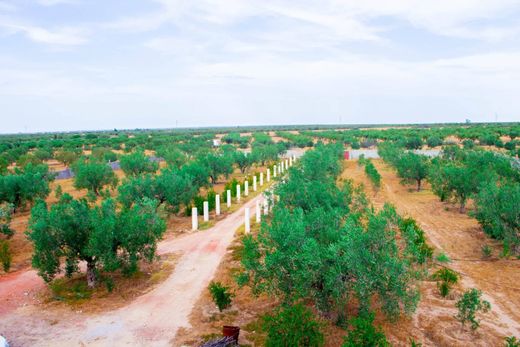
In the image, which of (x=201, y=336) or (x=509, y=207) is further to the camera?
(x=509, y=207)

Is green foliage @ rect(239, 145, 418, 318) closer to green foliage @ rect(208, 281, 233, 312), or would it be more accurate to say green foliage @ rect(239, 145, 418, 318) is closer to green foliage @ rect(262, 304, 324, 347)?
green foliage @ rect(208, 281, 233, 312)

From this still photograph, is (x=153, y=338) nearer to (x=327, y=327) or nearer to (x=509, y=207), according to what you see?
(x=327, y=327)

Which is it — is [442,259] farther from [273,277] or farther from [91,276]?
[91,276]

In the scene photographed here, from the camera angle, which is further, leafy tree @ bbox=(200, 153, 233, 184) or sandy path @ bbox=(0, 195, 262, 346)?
leafy tree @ bbox=(200, 153, 233, 184)

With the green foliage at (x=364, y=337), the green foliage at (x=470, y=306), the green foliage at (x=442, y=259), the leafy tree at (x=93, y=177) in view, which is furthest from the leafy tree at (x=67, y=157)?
the green foliage at (x=364, y=337)

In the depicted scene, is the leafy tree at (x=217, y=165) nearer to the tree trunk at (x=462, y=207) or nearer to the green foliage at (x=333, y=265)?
the tree trunk at (x=462, y=207)

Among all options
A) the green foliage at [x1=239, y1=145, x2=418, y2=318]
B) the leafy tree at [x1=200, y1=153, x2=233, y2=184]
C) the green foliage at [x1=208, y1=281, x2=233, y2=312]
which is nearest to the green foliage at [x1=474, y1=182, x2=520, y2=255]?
the green foliage at [x1=239, y1=145, x2=418, y2=318]

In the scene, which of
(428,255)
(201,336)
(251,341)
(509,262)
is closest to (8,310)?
(201,336)

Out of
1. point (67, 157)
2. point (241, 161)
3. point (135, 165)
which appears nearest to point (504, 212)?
point (135, 165)
